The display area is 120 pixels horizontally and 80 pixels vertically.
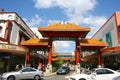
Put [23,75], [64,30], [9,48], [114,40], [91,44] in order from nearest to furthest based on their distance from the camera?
[23,75] < [9,48] < [64,30] < [91,44] < [114,40]

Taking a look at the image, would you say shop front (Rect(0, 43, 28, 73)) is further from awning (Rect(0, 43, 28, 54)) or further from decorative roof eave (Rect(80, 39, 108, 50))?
decorative roof eave (Rect(80, 39, 108, 50))

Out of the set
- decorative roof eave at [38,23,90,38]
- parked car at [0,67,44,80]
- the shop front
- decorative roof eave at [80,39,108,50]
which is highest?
decorative roof eave at [38,23,90,38]

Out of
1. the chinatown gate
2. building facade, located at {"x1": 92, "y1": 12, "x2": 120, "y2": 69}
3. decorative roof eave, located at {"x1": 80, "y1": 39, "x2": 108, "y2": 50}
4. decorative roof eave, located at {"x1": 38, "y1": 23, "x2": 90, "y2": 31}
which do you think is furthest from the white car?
decorative roof eave, located at {"x1": 80, "y1": 39, "x2": 108, "y2": 50}

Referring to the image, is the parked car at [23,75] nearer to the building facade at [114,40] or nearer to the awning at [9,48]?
the awning at [9,48]

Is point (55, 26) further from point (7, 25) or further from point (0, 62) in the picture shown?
point (0, 62)

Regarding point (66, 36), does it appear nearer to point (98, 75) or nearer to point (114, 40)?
point (114, 40)

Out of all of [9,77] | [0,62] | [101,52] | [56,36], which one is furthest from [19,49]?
[101,52]

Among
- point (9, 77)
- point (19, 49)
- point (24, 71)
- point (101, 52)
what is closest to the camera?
point (9, 77)

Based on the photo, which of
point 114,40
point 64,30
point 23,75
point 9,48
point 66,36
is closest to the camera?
point 23,75

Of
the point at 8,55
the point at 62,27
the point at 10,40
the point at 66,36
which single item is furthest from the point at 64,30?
the point at 8,55

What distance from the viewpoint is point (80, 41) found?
37.6 m

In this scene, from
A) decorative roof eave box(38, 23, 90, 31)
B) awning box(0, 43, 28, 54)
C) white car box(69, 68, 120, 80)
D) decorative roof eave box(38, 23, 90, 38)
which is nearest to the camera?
white car box(69, 68, 120, 80)

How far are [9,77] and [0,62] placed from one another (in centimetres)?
1439

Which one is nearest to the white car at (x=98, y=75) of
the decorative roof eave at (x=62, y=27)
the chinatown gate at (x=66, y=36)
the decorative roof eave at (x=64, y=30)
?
the chinatown gate at (x=66, y=36)
